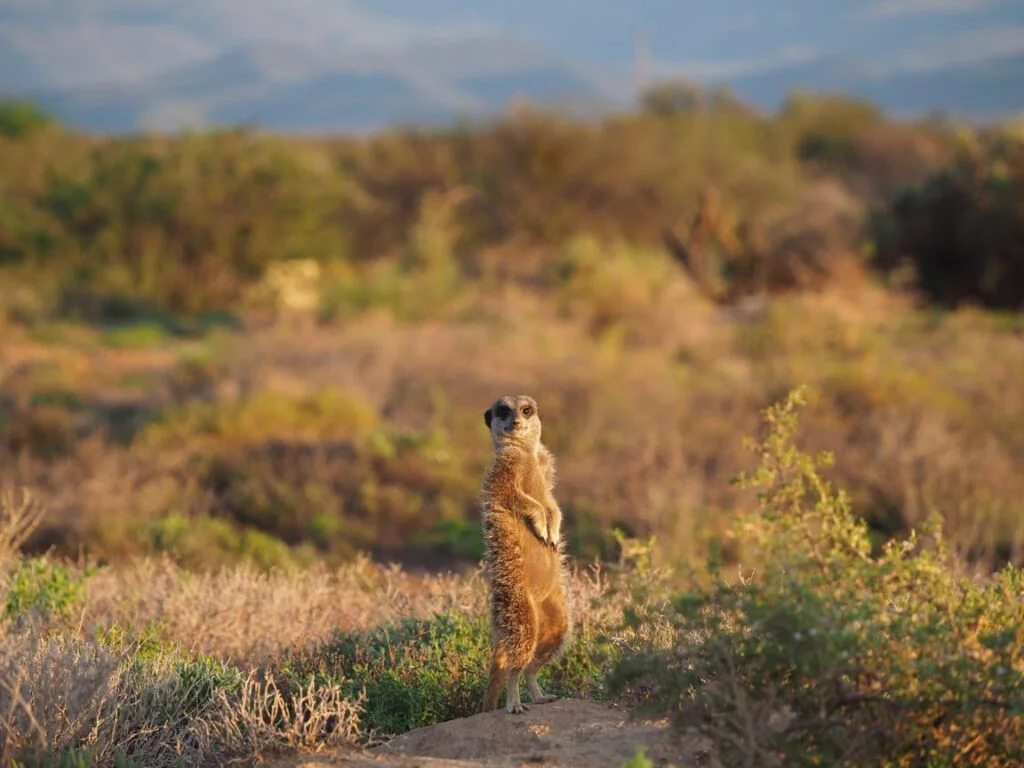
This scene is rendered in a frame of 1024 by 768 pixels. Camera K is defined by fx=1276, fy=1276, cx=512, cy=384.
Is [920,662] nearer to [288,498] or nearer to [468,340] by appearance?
[288,498]

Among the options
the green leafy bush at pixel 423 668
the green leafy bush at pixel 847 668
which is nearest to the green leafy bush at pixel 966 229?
the green leafy bush at pixel 423 668

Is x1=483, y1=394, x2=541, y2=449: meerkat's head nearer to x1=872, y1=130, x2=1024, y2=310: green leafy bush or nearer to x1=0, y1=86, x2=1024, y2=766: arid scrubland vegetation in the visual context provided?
x1=0, y1=86, x2=1024, y2=766: arid scrubland vegetation

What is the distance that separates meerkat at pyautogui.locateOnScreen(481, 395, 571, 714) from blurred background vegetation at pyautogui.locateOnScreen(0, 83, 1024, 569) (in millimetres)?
781

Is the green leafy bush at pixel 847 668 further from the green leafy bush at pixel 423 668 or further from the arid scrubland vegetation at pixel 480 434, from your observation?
the green leafy bush at pixel 423 668

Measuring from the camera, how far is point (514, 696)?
16.2ft

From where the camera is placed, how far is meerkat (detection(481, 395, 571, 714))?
4934mm

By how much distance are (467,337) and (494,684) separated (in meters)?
12.6

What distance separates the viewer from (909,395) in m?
13.9

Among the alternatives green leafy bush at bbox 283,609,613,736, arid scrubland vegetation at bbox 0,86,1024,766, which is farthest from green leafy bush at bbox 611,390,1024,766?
green leafy bush at bbox 283,609,613,736

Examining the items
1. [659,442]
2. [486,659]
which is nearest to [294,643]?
[486,659]

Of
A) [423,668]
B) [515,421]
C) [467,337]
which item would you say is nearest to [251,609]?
[423,668]

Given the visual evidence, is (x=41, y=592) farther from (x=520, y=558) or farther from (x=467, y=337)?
(x=467, y=337)

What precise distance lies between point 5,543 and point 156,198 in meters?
19.4

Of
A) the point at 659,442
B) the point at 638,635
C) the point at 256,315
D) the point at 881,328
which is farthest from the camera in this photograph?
the point at 256,315
